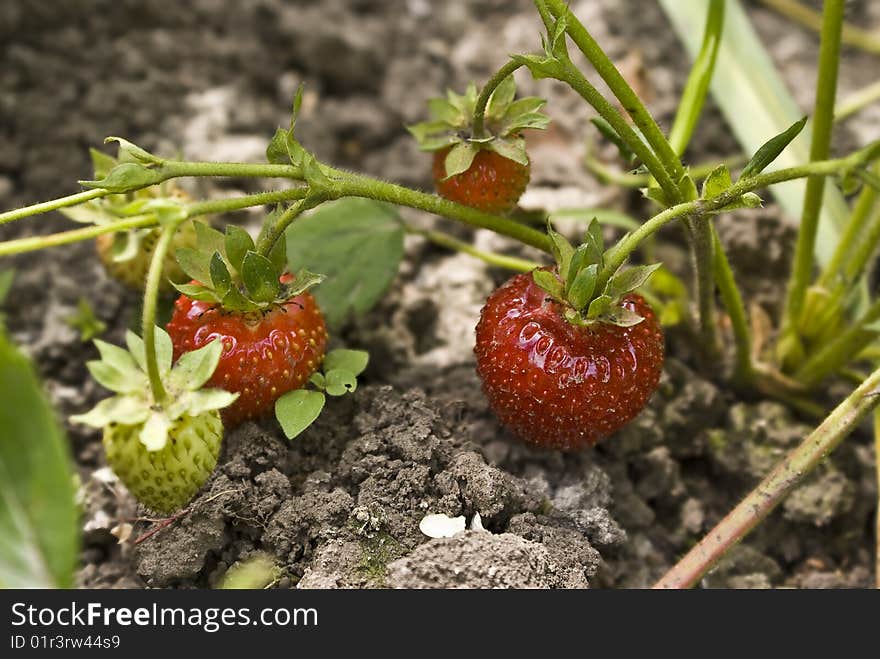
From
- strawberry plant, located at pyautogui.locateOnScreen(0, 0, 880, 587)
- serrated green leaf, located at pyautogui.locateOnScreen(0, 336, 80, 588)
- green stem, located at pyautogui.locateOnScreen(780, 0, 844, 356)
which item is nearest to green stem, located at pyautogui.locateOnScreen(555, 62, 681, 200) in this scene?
strawberry plant, located at pyautogui.locateOnScreen(0, 0, 880, 587)

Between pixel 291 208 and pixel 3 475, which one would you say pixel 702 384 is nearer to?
pixel 291 208

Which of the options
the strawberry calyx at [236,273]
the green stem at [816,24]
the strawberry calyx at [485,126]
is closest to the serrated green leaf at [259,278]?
the strawberry calyx at [236,273]

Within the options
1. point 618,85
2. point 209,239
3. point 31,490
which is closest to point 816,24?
point 618,85

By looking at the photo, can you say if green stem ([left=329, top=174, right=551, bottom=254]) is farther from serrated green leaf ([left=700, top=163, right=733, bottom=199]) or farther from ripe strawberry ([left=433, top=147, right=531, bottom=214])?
serrated green leaf ([left=700, top=163, right=733, bottom=199])

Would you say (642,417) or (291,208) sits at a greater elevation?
(291,208)
